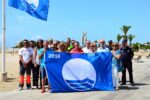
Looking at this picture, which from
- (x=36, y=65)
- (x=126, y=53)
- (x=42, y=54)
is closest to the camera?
(x=42, y=54)

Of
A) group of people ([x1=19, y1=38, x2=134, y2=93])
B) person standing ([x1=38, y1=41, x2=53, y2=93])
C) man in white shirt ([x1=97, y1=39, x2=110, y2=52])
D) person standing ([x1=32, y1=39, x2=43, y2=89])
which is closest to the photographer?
person standing ([x1=38, y1=41, x2=53, y2=93])

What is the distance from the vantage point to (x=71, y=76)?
46.1 ft

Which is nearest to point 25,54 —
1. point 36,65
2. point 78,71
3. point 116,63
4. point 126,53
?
point 36,65

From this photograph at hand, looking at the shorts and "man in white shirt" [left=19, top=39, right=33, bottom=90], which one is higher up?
"man in white shirt" [left=19, top=39, right=33, bottom=90]

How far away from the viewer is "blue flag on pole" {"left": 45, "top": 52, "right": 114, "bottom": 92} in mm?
13891

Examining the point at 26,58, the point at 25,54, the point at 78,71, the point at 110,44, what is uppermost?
the point at 110,44

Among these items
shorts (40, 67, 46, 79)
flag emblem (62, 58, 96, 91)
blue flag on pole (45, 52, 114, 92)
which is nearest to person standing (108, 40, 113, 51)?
blue flag on pole (45, 52, 114, 92)

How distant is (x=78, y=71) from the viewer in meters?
14.1

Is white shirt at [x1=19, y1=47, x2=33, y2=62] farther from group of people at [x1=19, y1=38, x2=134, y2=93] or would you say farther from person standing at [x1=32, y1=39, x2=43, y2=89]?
person standing at [x1=32, y1=39, x2=43, y2=89]

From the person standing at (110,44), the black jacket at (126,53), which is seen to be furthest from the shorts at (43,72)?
the black jacket at (126,53)

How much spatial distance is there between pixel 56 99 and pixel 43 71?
228 cm

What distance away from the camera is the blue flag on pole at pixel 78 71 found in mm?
13891

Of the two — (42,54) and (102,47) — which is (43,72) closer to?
(42,54)

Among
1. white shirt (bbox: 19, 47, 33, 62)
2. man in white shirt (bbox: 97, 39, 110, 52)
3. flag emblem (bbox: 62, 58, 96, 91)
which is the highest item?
man in white shirt (bbox: 97, 39, 110, 52)
